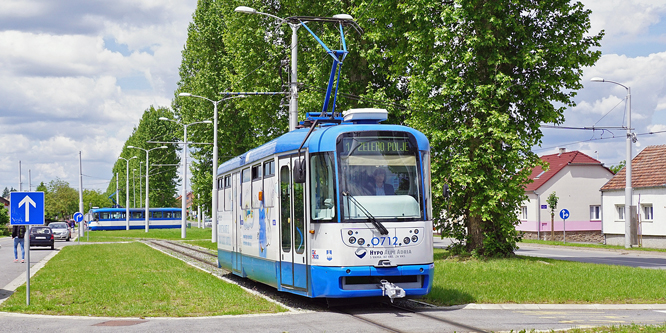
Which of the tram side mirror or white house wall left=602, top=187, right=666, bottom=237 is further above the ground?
the tram side mirror

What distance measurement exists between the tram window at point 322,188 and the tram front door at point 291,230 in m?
0.34

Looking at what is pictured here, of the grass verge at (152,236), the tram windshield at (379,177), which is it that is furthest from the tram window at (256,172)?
the grass verge at (152,236)

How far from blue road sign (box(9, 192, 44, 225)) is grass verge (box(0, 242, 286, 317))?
151 cm

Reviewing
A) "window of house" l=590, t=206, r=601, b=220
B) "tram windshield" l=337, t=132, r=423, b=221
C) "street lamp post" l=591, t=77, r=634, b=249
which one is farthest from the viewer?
"window of house" l=590, t=206, r=601, b=220

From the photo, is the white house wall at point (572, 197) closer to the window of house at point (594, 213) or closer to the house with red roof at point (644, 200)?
the window of house at point (594, 213)

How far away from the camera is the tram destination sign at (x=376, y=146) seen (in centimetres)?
1204

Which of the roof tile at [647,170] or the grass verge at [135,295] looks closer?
the grass verge at [135,295]

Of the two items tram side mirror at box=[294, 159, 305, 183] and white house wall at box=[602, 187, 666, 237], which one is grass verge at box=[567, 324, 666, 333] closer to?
tram side mirror at box=[294, 159, 305, 183]

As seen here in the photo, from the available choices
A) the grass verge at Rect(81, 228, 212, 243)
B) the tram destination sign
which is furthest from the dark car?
the tram destination sign

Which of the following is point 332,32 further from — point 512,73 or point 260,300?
point 260,300

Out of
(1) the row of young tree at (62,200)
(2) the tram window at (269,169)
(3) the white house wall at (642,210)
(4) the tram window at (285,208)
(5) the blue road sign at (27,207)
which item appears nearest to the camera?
(5) the blue road sign at (27,207)

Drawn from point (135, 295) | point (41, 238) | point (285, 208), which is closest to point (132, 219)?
point (41, 238)

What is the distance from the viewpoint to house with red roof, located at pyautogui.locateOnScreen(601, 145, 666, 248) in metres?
41.3

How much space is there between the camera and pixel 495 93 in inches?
853
